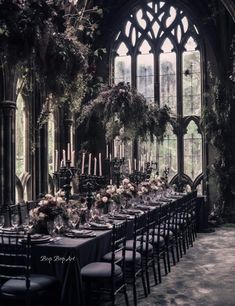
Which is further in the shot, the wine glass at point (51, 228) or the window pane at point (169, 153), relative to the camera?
the window pane at point (169, 153)

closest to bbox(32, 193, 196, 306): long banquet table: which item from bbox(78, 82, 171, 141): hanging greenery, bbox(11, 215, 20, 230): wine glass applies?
bbox(11, 215, 20, 230): wine glass

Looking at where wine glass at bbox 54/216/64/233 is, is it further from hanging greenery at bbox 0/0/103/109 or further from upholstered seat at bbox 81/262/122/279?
hanging greenery at bbox 0/0/103/109

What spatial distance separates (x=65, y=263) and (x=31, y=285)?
0.36 meters

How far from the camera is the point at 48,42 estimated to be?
410 centimetres

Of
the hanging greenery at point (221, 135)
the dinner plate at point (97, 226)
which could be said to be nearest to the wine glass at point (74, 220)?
the dinner plate at point (97, 226)

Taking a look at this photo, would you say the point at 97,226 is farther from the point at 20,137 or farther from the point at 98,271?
the point at 20,137

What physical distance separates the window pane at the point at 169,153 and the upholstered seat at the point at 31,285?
768cm

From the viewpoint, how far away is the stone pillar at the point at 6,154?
25.0 feet

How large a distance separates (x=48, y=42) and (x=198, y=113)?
25.0 ft

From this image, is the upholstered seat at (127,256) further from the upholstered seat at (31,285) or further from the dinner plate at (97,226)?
the upholstered seat at (31,285)

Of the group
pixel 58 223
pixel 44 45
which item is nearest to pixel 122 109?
pixel 58 223

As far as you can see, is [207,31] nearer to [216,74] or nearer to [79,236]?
[216,74]

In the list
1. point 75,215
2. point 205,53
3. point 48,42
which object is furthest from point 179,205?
point 205,53

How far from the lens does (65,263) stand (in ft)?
13.3
